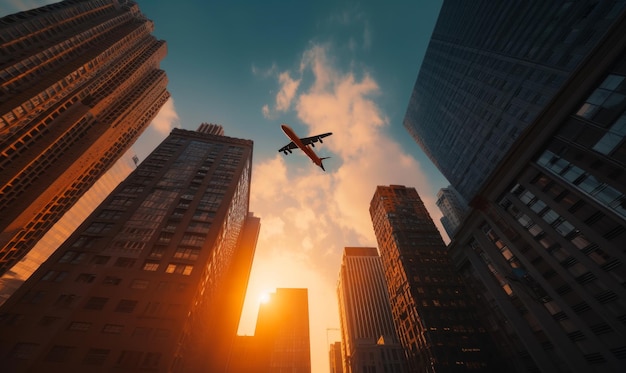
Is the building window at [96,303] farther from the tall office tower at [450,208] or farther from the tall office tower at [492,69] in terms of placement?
the tall office tower at [450,208]

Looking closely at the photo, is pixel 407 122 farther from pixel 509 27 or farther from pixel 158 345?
pixel 158 345

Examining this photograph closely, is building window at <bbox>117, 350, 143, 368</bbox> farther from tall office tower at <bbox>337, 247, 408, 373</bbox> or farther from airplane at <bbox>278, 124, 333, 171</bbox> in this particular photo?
tall office tower at <bbox>337, 247, 408, 373</bbox>

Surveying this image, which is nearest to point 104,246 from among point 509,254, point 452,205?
point 509,254

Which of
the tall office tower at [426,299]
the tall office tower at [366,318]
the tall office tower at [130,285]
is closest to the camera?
the tall office tower at [130,285]

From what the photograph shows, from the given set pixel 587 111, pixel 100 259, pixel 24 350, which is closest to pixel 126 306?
pixel 24 350

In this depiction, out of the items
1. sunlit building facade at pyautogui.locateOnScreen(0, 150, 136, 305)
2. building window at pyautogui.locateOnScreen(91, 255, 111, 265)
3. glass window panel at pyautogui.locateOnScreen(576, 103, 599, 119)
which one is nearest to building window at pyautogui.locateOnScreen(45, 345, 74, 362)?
building window at pyautogui.locateOnScreen(91, 255, 111, 265)

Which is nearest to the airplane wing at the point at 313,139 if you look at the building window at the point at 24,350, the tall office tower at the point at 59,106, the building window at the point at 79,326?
the building window at the point at 79,326
